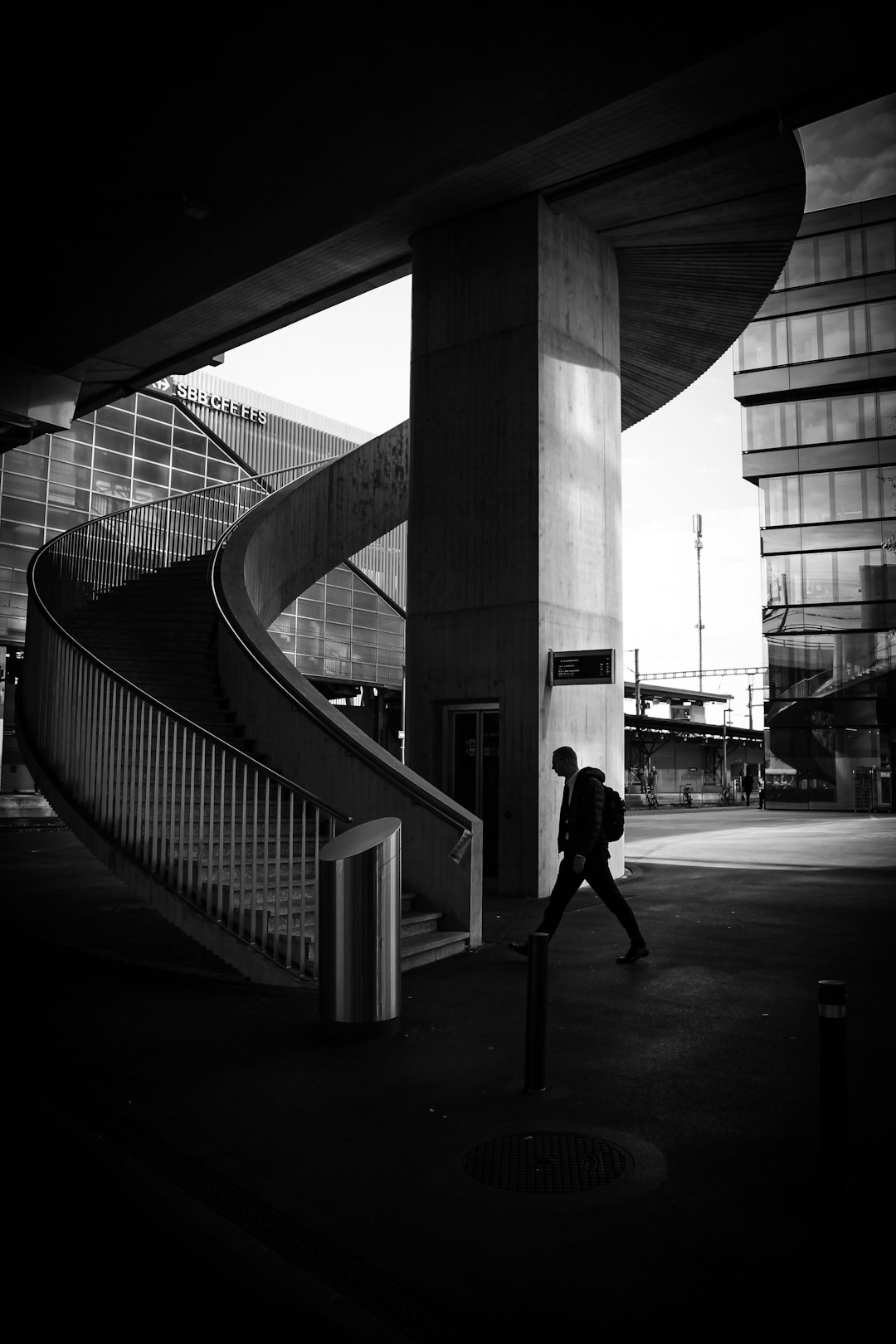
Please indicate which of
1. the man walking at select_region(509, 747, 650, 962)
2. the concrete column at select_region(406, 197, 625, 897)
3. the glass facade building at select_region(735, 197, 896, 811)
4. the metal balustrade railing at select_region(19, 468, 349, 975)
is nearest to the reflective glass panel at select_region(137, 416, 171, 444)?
the glass facade building at select_region(735, 197, 896, 811)

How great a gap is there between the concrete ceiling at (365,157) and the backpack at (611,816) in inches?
279

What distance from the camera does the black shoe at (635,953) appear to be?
26.9 feet

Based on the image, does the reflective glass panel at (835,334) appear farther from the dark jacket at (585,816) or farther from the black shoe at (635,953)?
the black shoe at (635,953)

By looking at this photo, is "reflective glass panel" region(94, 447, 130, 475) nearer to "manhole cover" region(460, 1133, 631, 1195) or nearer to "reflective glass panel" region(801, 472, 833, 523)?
"reflective glass panel" region(801, 472, 833, 523)

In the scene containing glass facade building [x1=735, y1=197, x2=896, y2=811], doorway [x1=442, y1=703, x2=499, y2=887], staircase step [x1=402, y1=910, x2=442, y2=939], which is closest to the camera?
staircase step [x1=402, y1=910, x2=442, y2=939]

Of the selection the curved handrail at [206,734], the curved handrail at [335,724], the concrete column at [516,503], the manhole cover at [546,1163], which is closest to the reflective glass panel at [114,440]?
the concrete column at [516,503]

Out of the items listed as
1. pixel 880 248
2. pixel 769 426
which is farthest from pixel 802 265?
pixel 769 426

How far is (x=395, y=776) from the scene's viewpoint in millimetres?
9641

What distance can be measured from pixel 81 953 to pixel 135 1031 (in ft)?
9.48

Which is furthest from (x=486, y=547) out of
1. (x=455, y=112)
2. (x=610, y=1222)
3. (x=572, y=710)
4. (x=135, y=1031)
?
(x=610, y=1222)

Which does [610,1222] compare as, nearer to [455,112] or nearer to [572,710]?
[572,710]

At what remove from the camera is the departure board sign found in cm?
1220

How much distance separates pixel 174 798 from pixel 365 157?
7.73 meters

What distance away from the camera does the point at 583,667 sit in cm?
1230
